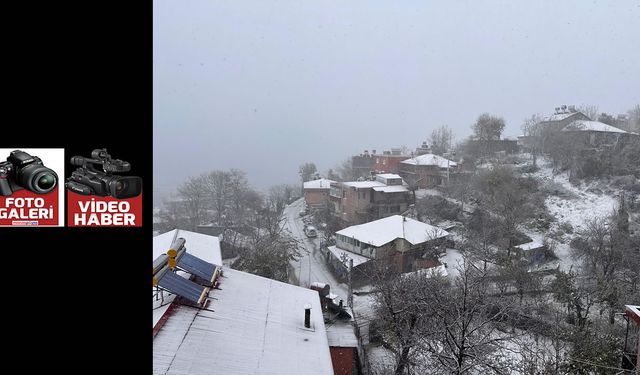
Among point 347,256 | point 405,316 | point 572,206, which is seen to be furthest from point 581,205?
point 405,316

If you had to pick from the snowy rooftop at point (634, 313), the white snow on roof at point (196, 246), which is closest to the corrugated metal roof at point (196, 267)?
the white snow on roof at point (196, 246)

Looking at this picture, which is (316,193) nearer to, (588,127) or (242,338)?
(588,127)

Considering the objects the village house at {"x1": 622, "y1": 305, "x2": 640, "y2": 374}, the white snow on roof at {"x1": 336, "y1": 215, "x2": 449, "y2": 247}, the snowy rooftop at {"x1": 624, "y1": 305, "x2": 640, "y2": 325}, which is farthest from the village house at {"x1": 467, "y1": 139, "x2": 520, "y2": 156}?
the snowy rooftop at {"x1": 624, "y1": 305, "x2": 640, "y2": 325}

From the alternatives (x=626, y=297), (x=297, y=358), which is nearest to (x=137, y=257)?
(x=297, y=358)

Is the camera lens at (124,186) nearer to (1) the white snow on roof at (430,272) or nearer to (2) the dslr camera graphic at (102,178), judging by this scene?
(2) the dslr camera graphic at (102,178)

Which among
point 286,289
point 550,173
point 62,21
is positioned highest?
point 62,21

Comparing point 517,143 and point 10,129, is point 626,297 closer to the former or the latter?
point 10,129
